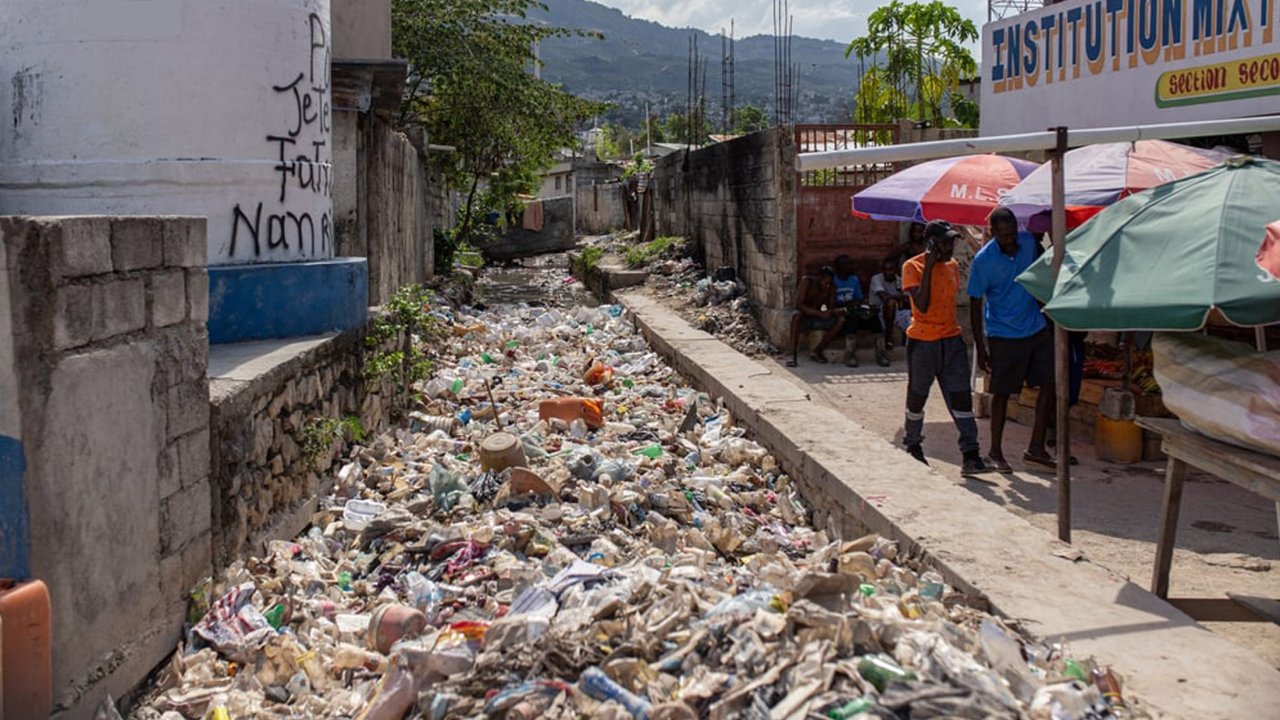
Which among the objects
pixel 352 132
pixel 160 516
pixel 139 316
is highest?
pixel 352 132

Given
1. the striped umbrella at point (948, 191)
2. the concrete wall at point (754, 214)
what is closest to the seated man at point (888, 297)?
the concrete wall at point (754, 214)

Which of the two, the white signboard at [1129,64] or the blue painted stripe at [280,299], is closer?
the blue painted stripe at [280,299]

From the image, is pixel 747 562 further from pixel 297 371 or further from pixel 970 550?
pixel 297 371

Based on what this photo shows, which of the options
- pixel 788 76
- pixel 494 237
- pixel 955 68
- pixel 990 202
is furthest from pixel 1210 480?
pixel 494 237

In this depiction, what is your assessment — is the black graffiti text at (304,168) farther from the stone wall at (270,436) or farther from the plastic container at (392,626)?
the plastic container at (392,626)

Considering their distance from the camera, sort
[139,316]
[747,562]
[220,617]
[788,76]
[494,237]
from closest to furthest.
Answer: [139,316] → [220,617] → [747,562] → [788,76] → [494,237]

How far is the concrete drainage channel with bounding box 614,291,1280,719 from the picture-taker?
3.06 m

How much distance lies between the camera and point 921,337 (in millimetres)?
6988

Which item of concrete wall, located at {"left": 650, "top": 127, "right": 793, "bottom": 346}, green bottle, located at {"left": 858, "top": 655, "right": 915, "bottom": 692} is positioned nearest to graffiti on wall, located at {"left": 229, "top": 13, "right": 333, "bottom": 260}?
green bottle, located at {"left": 858, "top": 655, "right": 915, "bottom": 692}

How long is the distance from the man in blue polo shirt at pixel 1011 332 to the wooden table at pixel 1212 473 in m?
2.66

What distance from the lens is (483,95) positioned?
18547 mm

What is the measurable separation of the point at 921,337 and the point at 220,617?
4.61 metres

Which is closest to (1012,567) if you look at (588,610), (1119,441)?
(588,610)

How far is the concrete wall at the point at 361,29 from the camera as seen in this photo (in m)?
10.2
